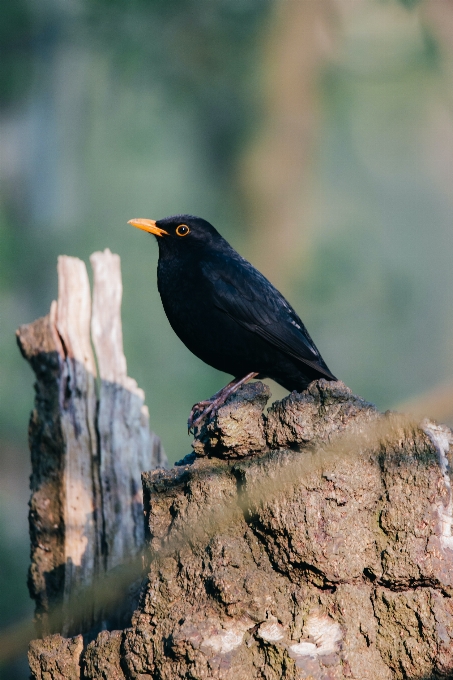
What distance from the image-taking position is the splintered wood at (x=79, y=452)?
556 cm

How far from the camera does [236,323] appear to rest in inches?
225

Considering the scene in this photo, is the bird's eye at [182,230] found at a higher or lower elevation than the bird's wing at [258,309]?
higher

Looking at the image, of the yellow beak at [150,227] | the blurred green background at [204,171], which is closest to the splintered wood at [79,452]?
the yellow beak at [150,227]

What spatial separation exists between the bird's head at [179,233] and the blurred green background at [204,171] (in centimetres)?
754

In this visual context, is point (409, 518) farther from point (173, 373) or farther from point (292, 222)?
point (292, 222)

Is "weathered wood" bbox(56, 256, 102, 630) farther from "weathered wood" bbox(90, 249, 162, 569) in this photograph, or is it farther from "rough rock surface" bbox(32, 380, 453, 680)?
"rough rock surface" bbox(32, 380, 453, 680)

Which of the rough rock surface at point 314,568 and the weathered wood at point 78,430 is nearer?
the rough rock surface at point 314,568

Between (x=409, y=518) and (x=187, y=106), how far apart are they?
44.4 feet

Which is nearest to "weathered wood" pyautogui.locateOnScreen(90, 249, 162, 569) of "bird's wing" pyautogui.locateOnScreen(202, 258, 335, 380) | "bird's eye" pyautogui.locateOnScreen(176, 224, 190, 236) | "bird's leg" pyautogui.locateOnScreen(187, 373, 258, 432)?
"bird's eye" pyautogui.locateOnScreen(176, 224, 190, 236)

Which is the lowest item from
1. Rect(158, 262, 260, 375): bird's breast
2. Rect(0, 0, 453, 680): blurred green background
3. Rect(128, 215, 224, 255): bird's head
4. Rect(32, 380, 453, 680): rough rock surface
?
Rect(32, 380, 453, 680): rough rock surface

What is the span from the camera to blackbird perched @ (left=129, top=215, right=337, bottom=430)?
5656 mm

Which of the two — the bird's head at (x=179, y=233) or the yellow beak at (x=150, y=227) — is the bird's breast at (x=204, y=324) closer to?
the bird's head at (x=179, y=233)

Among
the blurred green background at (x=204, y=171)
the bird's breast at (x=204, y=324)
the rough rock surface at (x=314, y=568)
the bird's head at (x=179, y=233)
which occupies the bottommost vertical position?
the rough rock surface at (x=314, y=568)

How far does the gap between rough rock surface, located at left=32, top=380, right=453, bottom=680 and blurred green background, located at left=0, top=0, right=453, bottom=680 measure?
9.66m
